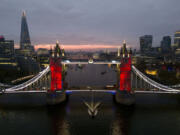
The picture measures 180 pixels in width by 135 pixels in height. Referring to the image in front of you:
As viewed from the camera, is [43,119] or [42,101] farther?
[42,101]

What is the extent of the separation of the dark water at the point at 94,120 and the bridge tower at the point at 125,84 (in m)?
1.20

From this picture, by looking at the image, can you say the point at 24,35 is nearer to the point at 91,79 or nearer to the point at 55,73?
the point at 91,79

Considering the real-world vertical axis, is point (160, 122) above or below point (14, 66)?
below

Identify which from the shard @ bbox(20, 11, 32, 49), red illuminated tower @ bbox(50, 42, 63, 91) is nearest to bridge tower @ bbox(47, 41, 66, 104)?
red illuminated tower @ bbox(50, 42, 63, 91)

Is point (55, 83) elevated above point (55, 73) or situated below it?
below

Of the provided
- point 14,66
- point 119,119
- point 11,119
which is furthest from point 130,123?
point 14,66

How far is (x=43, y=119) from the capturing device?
22.0m

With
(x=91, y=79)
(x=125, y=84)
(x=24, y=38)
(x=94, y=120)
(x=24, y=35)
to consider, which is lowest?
(x=94, y=120)

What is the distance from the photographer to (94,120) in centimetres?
2189

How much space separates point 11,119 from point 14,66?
55.9m

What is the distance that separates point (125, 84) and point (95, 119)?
7.87 m

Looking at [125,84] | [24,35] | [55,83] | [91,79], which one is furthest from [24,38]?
[125,84]

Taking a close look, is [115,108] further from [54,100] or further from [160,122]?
[54,100]

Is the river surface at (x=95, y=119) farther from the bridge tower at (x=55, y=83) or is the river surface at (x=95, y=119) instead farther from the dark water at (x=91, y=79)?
the dark water at (x=91, y=79)
